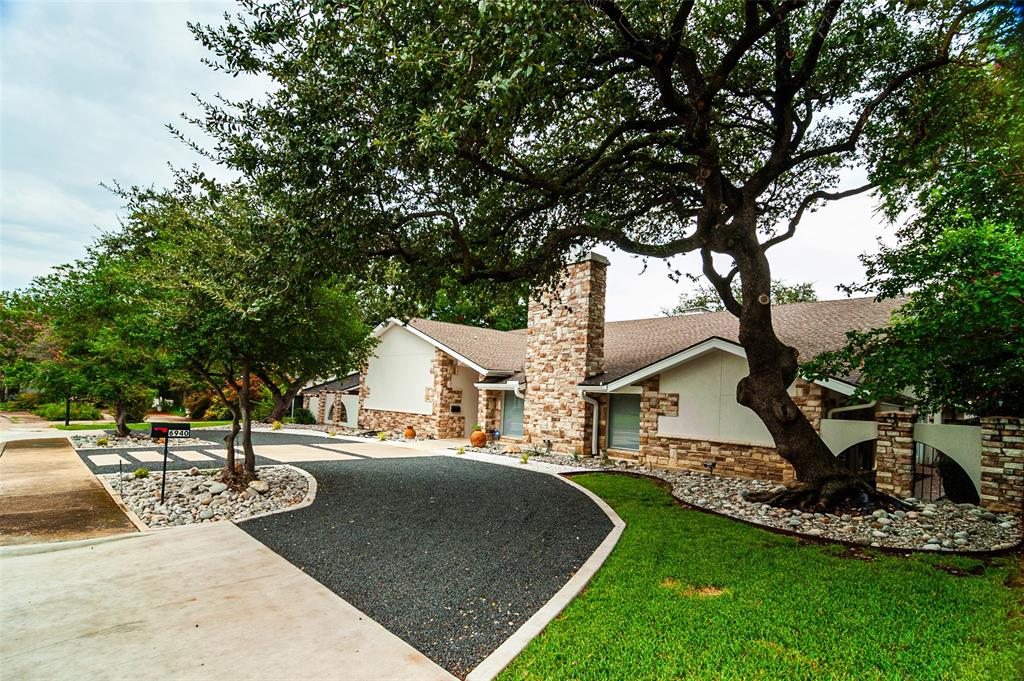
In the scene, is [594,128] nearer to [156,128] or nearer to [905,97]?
[905,97]

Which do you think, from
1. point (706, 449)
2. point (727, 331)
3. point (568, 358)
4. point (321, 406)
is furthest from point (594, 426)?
point (321, 406)

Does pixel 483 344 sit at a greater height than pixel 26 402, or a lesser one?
greater

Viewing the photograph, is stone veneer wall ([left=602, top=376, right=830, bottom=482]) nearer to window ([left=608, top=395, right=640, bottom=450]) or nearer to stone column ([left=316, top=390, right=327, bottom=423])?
window ([left=608, top=395, right=640, bottom=450])

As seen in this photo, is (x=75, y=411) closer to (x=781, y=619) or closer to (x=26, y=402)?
(x=26, y=402)

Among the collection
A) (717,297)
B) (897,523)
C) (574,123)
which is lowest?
(897,523)

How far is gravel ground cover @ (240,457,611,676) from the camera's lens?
438cm

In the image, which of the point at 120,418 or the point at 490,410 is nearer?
the point at 120,418

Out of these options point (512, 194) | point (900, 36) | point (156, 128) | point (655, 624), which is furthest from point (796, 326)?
point (156, 128)

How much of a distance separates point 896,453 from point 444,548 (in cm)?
863

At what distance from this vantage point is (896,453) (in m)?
9.12

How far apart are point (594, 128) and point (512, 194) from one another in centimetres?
225

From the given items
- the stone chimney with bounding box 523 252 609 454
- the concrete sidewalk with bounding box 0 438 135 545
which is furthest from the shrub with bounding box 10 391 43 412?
the stone chimney with bounding box 523 252 609 454

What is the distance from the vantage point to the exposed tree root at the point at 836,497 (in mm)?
8320

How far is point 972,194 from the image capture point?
750 cm
